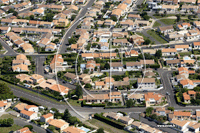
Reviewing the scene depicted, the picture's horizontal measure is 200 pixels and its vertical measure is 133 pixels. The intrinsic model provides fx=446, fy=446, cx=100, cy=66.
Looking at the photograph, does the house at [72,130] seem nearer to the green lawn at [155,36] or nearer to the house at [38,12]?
the green lawn at [155,36]

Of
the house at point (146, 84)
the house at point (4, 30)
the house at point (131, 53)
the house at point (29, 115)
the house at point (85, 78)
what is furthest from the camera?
the house at point (4, 30)

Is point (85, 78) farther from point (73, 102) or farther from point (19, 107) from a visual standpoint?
point (19, 107)

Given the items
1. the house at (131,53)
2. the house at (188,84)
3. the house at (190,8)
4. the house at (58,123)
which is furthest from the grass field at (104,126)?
the house at (190,8)

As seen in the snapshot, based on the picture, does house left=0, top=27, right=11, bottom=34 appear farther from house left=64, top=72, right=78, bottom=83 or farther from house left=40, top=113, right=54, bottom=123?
house left=40, top=113, right=54, bottom=123

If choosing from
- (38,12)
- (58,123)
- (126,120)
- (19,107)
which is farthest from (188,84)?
(38,12)

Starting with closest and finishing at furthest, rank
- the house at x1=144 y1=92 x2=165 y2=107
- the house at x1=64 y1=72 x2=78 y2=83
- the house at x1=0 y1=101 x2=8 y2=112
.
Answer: the house at x1=0 y1=101 x2=8 y2=112 < the house at x1=144 y1=92 x2=165 y2=107 < the house at x1=64 y1=72 x2=78 y2=83

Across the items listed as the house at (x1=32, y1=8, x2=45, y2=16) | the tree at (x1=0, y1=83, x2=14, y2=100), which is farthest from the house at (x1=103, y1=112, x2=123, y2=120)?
the house at (x1=32, y1=8, x2=45, y2=16)
